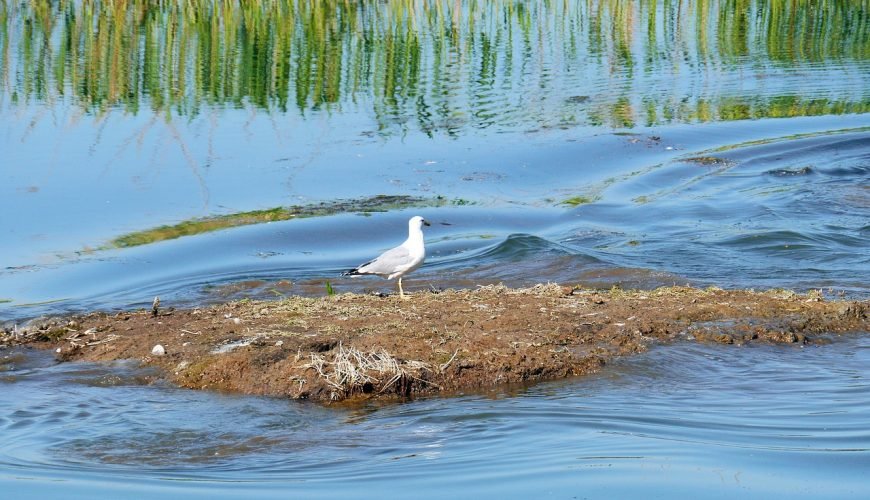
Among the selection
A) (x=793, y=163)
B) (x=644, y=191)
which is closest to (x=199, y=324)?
(x=644, y=191)

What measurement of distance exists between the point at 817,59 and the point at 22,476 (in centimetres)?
1664

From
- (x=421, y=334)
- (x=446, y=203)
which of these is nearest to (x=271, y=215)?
(x=446, y=203)

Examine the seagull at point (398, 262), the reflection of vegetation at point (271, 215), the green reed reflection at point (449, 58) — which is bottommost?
the seagull at point (398, 262)

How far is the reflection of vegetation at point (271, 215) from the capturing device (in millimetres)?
10719

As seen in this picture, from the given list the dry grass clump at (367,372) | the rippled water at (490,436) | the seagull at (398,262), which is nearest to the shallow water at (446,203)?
the rippled water at (490,436)

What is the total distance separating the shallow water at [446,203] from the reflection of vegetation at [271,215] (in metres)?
0.04

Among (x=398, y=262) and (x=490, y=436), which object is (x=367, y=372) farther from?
(x=398, y=262)

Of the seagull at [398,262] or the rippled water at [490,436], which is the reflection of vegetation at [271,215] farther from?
the rippled water at [490,436]

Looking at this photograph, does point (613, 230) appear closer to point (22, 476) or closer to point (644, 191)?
point (644, 191)

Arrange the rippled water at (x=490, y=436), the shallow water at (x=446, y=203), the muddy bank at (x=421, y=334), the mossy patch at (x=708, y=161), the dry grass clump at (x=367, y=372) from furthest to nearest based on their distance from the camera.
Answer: the mossy patch at (x=708, y=161) < the muddy bank at (x=421, y=334) < the dry grass clump at (x=367, y=372) < the shallow water at (x=446, y=203) < the rippled water at (x=490, y=436)

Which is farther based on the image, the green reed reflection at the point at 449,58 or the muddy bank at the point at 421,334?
the green reed reflection at the point at 449,58

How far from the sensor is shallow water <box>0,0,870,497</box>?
18.2 ft

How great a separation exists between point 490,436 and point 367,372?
103 cm

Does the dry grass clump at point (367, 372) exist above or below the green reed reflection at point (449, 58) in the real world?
below
